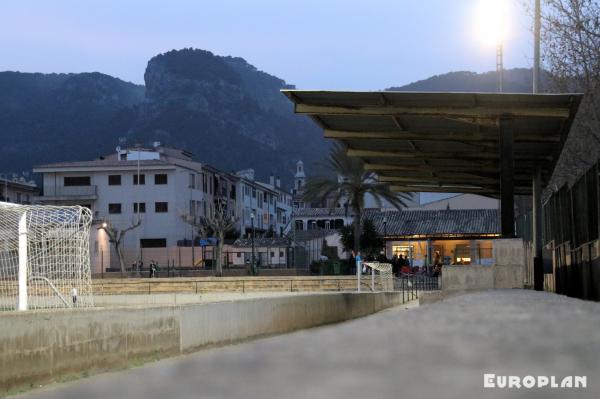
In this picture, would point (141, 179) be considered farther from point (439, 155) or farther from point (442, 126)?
point (442, 126)

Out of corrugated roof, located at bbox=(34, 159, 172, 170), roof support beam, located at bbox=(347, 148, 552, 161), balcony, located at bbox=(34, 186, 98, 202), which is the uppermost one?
corrugated roof, located at bbox=(34, 159, 172, 170)

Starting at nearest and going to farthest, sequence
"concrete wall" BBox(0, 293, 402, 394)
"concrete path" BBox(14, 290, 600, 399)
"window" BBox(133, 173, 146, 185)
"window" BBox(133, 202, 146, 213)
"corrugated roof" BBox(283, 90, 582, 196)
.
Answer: "concrete path" BBox(14, 290, 600, 399) < "concrete wall" BBox(0, 293, 402, 394) < "corrugated roof" BBox(283, 90, 582, 196) < "window" BBox(133, 202, 146, 213) < "window" BBox(133, 173, 146, 185)

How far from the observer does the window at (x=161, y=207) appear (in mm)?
92875

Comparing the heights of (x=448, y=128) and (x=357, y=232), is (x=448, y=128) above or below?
above

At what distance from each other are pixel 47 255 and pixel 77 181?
7222 centimetres

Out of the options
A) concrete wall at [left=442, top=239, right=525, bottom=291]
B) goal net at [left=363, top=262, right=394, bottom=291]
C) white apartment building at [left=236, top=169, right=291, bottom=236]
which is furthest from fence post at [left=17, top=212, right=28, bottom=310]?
white apartment building at [left=236, top=169, right=291, bottom=236]

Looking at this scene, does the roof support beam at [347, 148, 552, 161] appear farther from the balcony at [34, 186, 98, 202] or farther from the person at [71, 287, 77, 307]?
the balcony at [34, 186, 98, 202]

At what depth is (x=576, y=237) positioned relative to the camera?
744 inches

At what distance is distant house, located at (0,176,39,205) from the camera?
3957 inches

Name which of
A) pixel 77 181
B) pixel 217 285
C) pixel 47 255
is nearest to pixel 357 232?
pixel 217 285

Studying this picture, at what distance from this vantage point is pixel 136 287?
48219 millimetres

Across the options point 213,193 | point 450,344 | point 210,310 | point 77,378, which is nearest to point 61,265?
point 210,310

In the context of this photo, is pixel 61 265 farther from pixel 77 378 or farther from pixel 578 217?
pixel 77 378

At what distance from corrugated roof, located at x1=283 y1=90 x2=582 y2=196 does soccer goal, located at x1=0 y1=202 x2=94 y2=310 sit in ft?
23.6
